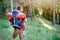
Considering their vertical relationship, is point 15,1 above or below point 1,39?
above

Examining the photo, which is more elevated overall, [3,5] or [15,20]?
[3,5]

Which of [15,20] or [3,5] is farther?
[3,5]

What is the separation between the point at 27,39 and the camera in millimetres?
12055

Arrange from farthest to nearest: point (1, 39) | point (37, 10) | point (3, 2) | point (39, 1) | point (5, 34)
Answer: point (37, 10), point (39, 1), point (3, 2), point (5, 34), point (1, 39)

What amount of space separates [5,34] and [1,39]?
127 centimetres

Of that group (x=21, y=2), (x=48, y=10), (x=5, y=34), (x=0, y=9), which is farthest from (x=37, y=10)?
(x=5, y=34)

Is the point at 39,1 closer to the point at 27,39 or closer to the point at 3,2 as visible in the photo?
the point at 3,2

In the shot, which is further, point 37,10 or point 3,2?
point 37,10

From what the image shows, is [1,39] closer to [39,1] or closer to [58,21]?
[39,1]

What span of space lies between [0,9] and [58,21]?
15240 millimetres

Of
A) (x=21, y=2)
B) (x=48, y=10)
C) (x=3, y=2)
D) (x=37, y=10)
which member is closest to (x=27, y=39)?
(x=3, y=2)

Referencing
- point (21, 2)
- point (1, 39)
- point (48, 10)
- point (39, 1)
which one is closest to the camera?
point (1, 39)

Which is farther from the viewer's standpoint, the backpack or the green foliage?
the green foliage

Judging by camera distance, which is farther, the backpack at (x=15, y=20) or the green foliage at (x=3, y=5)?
the green foliage at (x=3, y=5)
